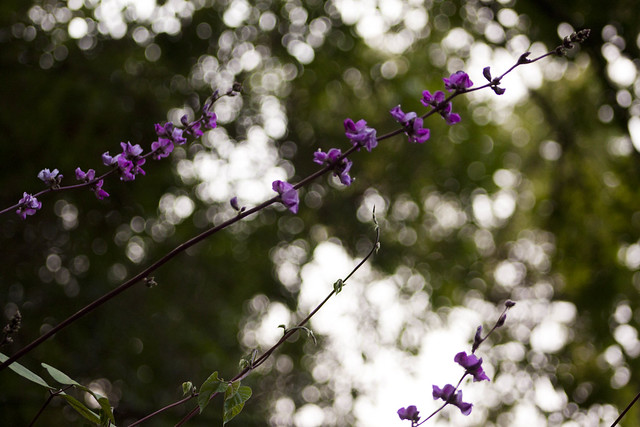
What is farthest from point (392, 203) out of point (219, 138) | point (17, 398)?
point (17, 398)

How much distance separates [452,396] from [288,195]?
14.4 inches

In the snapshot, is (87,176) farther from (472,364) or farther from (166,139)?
(472,364)

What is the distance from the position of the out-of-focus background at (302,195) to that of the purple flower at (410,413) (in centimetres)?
208

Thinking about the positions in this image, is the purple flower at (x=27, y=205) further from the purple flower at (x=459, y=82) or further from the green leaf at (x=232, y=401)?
the purple flower at (x=459, y=82)

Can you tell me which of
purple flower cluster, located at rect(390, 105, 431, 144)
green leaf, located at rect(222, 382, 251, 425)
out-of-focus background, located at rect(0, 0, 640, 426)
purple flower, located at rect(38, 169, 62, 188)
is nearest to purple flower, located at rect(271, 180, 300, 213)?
purple flower cluster, located at rect(390, 105, 431, 144)

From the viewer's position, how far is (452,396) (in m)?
0.86

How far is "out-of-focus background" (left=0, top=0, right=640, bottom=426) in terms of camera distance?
3434 mm

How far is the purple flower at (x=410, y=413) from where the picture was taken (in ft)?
2.74

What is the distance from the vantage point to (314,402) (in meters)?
6.23

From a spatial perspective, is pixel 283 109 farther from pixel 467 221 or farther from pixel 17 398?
pixel 17 398

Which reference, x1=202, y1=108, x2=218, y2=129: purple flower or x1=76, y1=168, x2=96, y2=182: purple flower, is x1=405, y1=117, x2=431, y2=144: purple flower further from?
x1=76, y1=168, x2=96, y2=182: purple flower

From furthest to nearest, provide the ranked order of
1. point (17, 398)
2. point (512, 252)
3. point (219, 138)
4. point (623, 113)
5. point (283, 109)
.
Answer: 1. point (512, 252)
2. point (283, 109)
3. point (219, 138)
4. point (623, 113)
5. point (17, 398)

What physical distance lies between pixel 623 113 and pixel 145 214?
2.88 m

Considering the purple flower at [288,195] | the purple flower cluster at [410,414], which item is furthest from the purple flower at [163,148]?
the purple flower cluster at [410,414]
